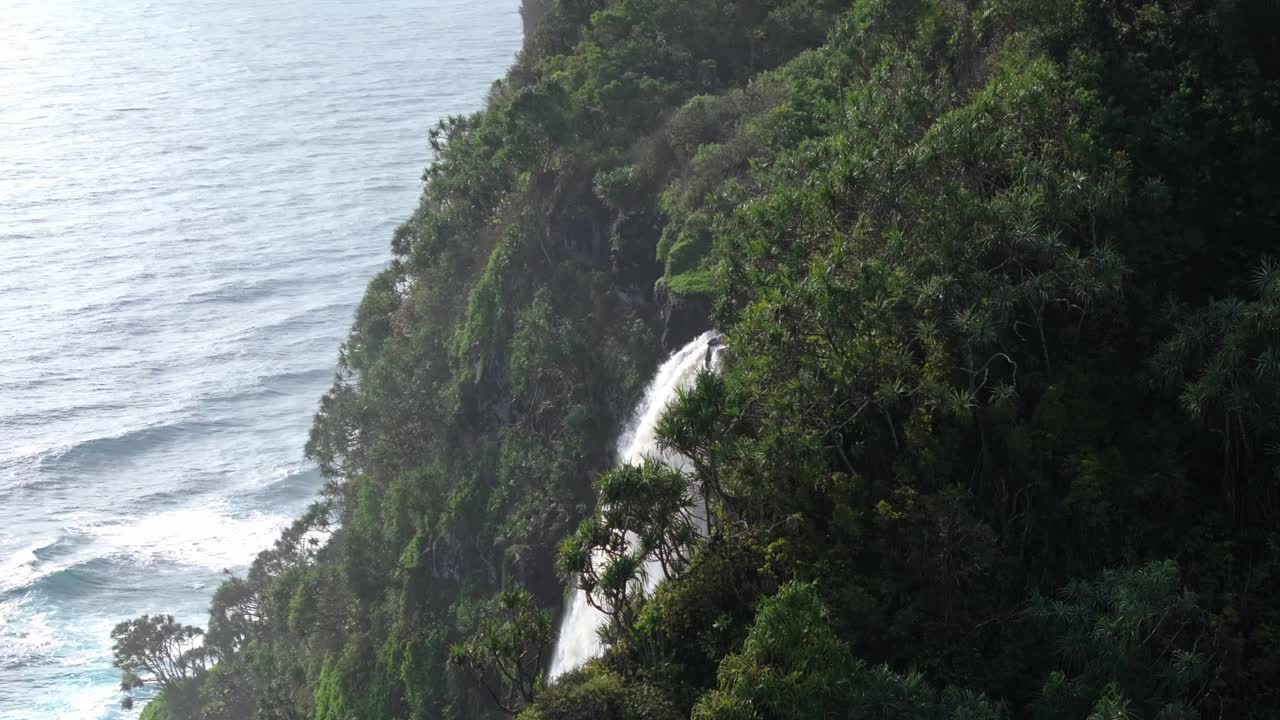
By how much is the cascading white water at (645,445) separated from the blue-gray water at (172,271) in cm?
4144

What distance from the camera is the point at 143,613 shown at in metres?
72.9

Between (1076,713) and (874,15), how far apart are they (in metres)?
29.6

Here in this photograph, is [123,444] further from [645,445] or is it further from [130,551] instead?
[645,445]

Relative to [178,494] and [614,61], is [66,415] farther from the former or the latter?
[614,61]

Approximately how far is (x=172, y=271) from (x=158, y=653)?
55449mm

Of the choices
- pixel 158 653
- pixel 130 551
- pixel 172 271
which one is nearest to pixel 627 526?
pixel 158 653

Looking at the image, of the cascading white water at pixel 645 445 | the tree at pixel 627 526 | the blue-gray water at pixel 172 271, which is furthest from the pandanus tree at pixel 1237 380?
the blue-gray water at pixel 172 271

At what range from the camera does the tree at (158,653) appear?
64875 millimetres

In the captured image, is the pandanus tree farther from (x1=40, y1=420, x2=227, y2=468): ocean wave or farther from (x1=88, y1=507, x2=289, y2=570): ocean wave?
(x1=40, y1=420, x2=227, y2=468): ocean wave

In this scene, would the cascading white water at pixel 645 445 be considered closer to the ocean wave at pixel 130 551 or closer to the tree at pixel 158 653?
the tree at pixel 158 653

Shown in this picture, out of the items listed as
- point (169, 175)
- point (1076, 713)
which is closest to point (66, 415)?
point (169, 175)

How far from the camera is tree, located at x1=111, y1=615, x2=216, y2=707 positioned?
64875 millimetres

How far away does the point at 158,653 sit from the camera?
2596 inches

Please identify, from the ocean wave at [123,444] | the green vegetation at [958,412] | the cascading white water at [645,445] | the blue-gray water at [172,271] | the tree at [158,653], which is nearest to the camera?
the green vegetation at [958,412]
